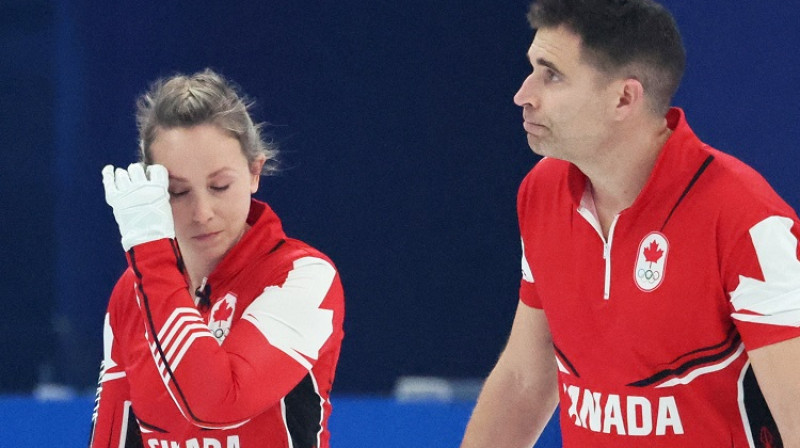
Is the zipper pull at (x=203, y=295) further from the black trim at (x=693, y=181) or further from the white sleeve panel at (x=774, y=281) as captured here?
the white sleeve panel at (x=774, y=281)

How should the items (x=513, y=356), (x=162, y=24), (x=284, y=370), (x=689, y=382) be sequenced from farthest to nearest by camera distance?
(x=162, y=24) < (x=513, y=356) < (x=284, y=370) < (x=689, y=382)

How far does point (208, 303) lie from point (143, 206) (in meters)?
0.23

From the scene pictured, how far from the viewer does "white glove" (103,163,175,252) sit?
6.51ft

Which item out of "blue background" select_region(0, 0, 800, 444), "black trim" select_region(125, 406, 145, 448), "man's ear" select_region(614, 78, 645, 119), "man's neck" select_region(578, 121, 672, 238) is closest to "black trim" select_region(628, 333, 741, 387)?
"man's neck" select_region(578, 121, 672, 238)

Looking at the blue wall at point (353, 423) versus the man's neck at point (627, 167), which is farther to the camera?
the blue wall at point (353, 423)

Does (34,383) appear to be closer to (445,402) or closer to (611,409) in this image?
(445,402)

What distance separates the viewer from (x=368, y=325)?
14.5 ft

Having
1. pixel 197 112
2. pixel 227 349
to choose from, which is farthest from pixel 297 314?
pixel 197 112

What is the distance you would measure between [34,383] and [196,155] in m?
2.69

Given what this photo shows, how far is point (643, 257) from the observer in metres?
1.86

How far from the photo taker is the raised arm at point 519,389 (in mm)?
2107

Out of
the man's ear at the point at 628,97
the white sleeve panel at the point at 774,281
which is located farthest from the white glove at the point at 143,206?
the white sleeve panel at the point at 774,281

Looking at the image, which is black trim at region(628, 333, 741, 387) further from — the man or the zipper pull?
the zipper pull

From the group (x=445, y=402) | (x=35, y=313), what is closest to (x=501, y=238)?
(x=445, y=402)
